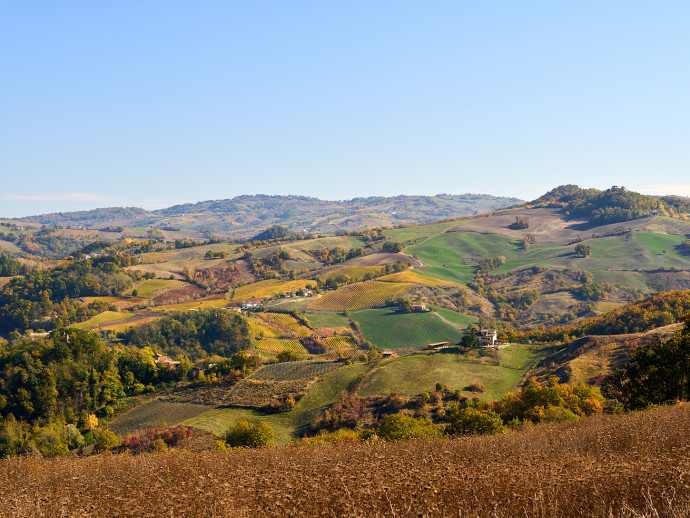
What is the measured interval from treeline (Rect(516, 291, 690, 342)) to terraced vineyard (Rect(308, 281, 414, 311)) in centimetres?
6981

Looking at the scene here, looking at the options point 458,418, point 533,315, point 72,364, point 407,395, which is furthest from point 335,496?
point 533,315

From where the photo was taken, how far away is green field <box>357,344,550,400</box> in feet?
237

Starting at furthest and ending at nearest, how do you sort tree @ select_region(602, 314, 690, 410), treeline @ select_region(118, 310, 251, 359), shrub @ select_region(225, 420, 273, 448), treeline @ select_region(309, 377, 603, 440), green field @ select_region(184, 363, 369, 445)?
treeline @ select_region(118, 310, 251, 359), green field @ select_region(184, 363, 369, 445), shrub @ select_region(225, 420, 273, 448), treeline @ select_region(309, 377, 603, 440), tree @ select_region(602, 314, 690, 410)

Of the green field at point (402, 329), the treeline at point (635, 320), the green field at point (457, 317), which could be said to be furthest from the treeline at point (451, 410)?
the green field at point (457, 317)

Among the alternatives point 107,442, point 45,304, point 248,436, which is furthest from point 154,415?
point 45,304

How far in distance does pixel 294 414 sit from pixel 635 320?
231 feet

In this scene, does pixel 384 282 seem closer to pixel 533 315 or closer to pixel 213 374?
pixel 533 315

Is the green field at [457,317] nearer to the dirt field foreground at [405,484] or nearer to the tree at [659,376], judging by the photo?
the tree at [659,376]

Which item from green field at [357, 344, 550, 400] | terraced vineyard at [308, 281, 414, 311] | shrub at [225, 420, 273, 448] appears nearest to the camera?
shrub at [225, 420, 273, 448]

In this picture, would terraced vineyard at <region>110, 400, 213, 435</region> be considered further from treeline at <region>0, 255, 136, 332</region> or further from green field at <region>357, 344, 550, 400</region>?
treeline at <region>0, 255, 136, 332</region>

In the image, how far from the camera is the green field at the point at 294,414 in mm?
62719

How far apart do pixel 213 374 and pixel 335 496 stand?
3168 inches

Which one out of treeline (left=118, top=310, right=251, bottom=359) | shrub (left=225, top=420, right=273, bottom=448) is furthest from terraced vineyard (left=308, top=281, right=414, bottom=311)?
shrub (left=225, top=420, right=273, bottom=448)

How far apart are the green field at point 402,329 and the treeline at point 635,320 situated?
3774 cm
